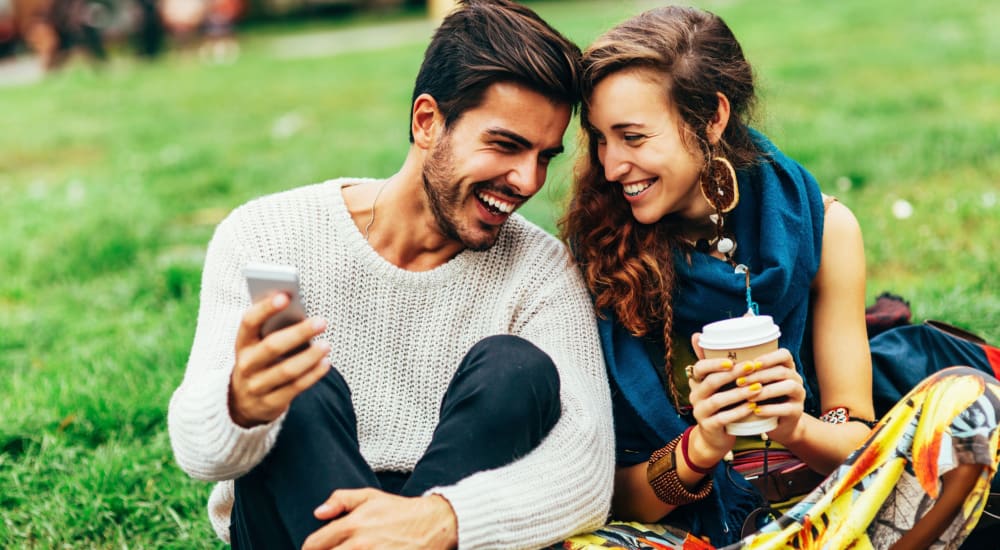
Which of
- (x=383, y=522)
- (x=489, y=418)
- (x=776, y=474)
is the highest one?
(x=489, y=418)

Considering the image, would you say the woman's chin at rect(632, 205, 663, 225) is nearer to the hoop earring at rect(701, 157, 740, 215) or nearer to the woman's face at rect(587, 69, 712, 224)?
the woman's face at rect(587, 69, 712, 224)

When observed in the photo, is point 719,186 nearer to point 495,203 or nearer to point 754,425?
point 495,203

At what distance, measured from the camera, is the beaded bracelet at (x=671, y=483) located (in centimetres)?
269

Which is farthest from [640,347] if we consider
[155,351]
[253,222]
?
[155,351]

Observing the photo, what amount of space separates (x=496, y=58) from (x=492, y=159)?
258mm

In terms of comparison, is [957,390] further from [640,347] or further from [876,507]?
[640,347]

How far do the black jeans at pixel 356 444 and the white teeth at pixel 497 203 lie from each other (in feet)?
1.44

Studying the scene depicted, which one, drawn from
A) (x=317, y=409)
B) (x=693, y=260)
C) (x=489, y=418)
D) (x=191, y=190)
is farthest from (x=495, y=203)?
(x=191, y=190)

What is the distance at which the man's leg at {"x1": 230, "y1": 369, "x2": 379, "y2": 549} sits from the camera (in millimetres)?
2387

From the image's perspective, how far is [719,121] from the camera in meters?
2.91

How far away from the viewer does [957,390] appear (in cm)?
230

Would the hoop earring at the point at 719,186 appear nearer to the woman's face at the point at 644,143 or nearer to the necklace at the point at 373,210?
the woman's face at the point at 644,143

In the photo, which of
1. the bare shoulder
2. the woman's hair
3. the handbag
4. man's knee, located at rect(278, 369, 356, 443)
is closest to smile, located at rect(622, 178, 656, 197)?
the woman's hair

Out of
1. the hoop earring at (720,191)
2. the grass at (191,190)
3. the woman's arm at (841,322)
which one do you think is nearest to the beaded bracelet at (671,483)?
the woman's arm at (841,322)
